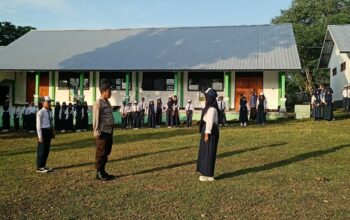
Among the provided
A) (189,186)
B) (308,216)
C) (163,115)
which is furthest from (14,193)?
(163,115)

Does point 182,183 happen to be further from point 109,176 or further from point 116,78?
point 116,78

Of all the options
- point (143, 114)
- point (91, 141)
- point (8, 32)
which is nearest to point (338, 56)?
point (143, 114)

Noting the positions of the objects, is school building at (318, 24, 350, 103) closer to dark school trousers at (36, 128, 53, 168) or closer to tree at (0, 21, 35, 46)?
dark school trousers at (36, 128, 53, 168)

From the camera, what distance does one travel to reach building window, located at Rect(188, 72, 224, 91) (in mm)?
25812

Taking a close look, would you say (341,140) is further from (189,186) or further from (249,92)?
(249,92)

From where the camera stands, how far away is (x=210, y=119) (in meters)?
8.55

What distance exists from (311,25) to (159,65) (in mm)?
26200

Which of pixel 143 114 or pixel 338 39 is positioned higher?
pixel 338 39

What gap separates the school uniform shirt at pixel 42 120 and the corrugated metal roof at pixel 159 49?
580 inches

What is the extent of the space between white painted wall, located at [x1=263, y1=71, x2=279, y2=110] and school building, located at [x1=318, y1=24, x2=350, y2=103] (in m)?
4.57

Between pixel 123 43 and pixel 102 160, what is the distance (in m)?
21.5

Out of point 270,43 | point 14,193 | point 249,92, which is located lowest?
point 14,193

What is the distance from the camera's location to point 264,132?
17.1m

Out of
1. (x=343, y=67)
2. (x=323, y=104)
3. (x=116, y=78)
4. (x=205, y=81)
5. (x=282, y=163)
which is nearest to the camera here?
(x=282, y=163)
